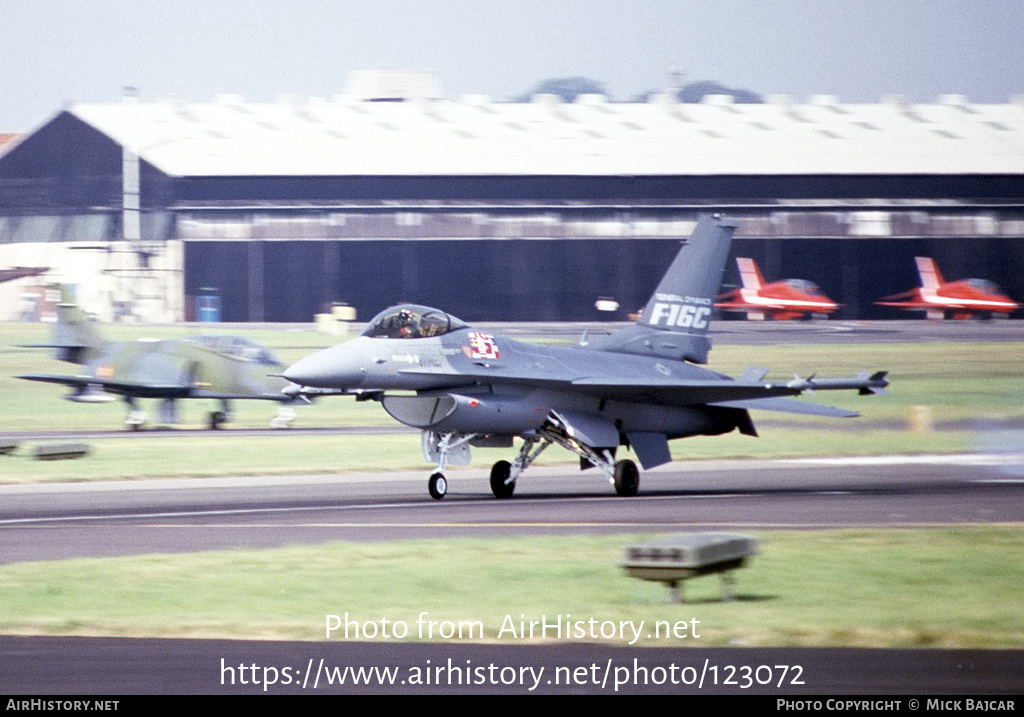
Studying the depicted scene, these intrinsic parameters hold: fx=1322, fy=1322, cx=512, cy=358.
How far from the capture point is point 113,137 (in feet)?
190

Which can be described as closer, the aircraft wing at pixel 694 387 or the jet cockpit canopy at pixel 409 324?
the jet cockpit canopy at pixel 409 324

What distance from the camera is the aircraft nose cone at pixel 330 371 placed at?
20.3 metres

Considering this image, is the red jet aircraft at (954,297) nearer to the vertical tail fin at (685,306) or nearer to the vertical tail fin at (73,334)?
the vertical tail fin at (685,306)

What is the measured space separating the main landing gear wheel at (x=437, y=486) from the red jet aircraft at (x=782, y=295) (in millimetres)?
39316

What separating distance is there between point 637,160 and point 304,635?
49.0 metres

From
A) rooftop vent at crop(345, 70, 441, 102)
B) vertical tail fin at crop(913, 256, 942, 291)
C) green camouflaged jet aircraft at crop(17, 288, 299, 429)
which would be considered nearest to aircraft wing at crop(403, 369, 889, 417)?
green camouflaged jet aircraft at crop(17, 288, 299, 429)

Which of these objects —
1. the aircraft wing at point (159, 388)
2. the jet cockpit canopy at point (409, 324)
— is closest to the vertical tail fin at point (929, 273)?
the aircraft wing at point (159, 388)

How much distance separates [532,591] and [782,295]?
50.4m

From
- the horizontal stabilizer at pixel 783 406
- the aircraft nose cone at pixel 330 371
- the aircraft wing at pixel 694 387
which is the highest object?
the aircraft nose cone at pixel 330 371

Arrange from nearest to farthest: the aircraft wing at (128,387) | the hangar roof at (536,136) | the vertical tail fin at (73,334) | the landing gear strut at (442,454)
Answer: the landing gear strut at (442,454), the aircraft wing at (128,387), the vertical tail fin at (73,334), the hangar roof at (536,136)

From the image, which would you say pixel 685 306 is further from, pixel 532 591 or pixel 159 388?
pixel 159 388

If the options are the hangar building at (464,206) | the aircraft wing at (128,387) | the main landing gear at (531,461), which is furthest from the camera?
the hangar building at (464,206)

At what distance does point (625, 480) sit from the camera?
886 inches
